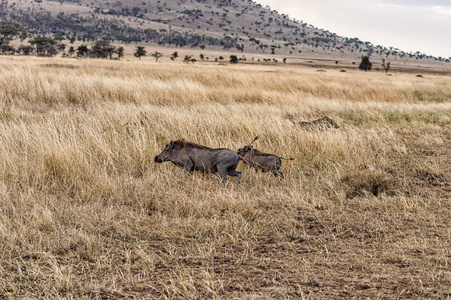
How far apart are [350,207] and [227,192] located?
4.18ft

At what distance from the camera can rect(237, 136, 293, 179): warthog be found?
522cm

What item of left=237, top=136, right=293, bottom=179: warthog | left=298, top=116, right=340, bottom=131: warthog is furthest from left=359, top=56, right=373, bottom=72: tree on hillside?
left=237, top=136, right=293, bottom=179: warthog

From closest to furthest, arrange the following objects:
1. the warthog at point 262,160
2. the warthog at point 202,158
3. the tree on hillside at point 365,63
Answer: the warthog at point 202,158 < the warthog at point 262,160 < the tree on hillside at point 365,63

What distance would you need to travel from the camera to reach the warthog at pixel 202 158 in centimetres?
473

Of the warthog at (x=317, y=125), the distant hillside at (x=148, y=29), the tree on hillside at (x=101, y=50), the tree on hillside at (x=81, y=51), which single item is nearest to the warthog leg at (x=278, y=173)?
the warthog at (x=317, y=125)

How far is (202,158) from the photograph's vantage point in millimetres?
4797

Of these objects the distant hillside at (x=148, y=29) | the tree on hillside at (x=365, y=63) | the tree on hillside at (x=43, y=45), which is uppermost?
the distant hillside at (x=148, y=29)

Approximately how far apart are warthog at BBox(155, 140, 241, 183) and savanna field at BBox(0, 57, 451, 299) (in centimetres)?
14

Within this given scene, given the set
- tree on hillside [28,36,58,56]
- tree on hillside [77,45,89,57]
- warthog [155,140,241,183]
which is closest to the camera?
warthog [155,140,241,183]

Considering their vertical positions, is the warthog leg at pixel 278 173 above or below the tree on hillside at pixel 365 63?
below

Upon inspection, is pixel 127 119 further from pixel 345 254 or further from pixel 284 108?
pixel 345 254

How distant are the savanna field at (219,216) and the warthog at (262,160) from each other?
12 centimetres

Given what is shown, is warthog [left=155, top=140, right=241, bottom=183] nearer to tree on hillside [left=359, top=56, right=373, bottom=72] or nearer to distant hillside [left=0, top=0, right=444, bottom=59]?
tree on hillside [left=359, top=56, right=373, bottom=72]

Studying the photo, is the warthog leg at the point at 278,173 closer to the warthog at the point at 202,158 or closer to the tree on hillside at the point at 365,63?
the warthog at the point at 202,158
